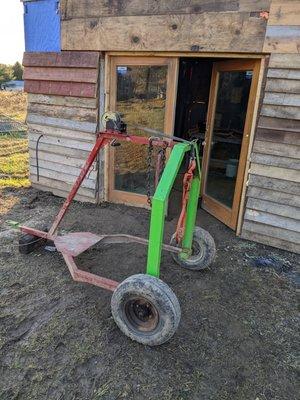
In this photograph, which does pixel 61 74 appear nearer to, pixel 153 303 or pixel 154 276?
pixel 154 276

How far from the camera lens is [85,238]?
4.15m

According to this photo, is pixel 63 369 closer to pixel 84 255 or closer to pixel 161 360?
pixel 161 360

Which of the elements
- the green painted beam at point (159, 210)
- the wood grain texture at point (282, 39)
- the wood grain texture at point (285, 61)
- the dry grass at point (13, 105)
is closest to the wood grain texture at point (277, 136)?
the wood grain texture at point (285, 61)

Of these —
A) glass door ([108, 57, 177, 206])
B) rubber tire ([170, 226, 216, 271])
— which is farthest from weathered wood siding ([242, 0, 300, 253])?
glass door ([108, 57, 177, 206])

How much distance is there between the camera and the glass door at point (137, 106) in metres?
5.19

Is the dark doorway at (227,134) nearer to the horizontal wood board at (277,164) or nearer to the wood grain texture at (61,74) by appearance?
the horizontal wood board at (277,164)

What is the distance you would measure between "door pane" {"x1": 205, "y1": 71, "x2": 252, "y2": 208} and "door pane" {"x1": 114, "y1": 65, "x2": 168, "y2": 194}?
92 centimetres

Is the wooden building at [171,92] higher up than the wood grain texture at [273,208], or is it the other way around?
the wooden building at [171,92]

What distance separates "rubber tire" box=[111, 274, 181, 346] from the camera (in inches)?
107

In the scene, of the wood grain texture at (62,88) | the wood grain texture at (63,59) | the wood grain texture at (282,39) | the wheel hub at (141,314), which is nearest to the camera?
the wheel hub at (141,314)

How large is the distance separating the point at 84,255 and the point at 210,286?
5.29 ft

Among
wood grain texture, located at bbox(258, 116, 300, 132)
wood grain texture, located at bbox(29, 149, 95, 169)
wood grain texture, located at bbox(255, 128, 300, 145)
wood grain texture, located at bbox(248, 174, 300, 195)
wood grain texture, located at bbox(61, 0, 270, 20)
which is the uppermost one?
wood grain texture, located at bbox(61, 0, 270, 20)

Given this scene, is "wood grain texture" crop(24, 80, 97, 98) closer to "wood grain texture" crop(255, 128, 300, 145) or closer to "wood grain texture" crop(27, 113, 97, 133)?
"wood grain texture" crop(27, 113, 97, 133)

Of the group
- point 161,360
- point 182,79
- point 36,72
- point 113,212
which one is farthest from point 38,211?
point 182,79
